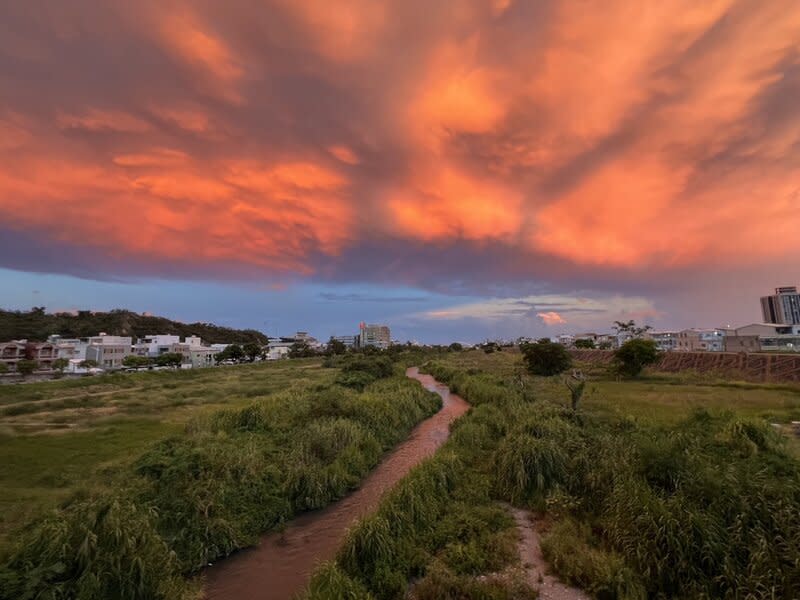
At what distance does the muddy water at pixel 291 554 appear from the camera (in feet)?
40.1

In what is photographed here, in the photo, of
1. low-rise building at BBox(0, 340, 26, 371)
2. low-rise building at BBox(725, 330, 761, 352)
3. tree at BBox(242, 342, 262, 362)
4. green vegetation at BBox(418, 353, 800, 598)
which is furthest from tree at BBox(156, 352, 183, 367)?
low-rise building at BBox(725, 330, 761, 352)

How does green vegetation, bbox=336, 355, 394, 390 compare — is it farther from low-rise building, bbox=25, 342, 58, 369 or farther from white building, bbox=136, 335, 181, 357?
white building, bbox=136, 335, 181, 357

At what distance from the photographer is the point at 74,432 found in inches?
1075

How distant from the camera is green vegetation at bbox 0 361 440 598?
32.0ft

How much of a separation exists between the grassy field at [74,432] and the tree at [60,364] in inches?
1651

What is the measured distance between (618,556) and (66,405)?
48059 mm

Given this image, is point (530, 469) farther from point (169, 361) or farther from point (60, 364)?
point (60, 364)

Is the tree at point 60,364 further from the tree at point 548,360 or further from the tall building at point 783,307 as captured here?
the tall building at point 783,307

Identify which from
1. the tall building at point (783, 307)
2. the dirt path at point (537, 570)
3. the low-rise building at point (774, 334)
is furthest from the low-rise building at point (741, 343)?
the dirt path at point (537, 570)

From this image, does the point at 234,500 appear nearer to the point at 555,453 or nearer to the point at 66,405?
the point at 555,453

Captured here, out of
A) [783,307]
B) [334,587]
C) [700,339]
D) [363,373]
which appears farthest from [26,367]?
[783,307]

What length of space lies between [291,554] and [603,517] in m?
10.5

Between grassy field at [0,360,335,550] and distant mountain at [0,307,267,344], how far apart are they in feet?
330

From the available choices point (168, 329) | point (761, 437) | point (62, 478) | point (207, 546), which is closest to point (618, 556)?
point (761, 437)
